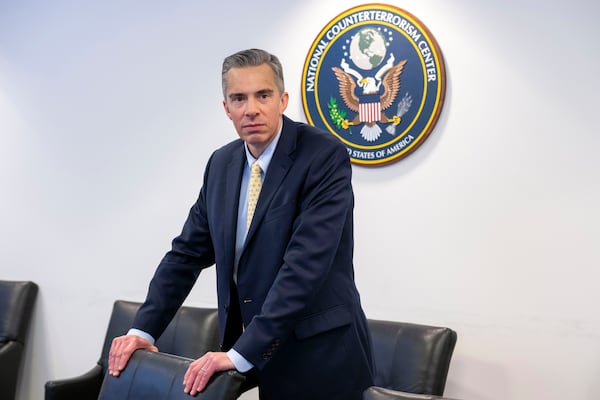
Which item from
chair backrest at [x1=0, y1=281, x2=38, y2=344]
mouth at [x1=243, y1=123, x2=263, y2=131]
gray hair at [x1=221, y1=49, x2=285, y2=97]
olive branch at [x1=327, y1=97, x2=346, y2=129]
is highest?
olive branch at [x1=327, y1=97, x2=346, y2=129]

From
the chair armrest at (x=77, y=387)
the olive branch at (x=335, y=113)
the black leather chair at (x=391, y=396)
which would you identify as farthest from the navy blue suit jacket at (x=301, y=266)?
the chair armrest at (x=77, y=387)

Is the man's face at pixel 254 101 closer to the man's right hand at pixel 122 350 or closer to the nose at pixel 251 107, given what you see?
the nose at pixel 251 107

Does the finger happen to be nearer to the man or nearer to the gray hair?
the man

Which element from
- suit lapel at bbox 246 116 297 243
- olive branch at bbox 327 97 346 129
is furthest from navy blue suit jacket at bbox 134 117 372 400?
olive branch at bbox 327 97 346 129

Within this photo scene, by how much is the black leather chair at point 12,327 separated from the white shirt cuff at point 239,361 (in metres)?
2.93

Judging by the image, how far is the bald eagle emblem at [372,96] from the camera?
330cm

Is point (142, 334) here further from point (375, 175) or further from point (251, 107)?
point (375, 175)

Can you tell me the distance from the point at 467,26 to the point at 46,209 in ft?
8.86

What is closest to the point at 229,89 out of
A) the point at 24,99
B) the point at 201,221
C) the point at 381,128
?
the point at 201,221

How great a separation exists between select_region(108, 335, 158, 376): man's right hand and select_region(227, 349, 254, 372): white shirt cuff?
1.16 feet

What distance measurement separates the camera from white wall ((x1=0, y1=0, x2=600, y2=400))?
2947 millimetres

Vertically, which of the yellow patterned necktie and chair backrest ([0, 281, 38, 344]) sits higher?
the yellow patterned necktie

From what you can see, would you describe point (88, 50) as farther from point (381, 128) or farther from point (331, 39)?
point (381, 128)

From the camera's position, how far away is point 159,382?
6.37 feet
